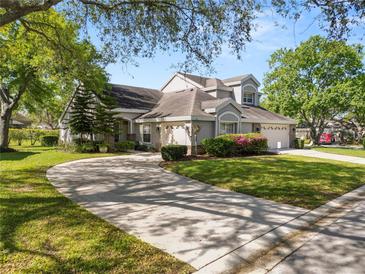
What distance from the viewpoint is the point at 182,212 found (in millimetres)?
6055

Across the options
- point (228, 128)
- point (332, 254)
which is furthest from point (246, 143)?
point (332, 254)

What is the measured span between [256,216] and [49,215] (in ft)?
15.4

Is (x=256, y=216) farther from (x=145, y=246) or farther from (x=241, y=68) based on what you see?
(x=241, y=68)

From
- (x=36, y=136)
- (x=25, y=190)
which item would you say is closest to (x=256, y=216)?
(x=25, y=190)

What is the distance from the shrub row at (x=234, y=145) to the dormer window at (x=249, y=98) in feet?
31.8

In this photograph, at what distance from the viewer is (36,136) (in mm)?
31188

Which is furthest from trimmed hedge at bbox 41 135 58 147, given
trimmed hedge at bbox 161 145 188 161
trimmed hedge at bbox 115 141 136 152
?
trimmed hedge at bbox 161 145 188 161

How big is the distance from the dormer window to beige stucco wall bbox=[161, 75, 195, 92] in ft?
19.8

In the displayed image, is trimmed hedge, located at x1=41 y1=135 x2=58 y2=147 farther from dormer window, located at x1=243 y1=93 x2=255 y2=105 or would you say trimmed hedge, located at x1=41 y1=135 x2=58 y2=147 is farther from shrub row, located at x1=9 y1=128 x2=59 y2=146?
dormer window, located at x1=243 y1=93 x2=255 y2=105

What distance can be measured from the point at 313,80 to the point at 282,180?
2716 cm

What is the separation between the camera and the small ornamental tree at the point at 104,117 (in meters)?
19.7

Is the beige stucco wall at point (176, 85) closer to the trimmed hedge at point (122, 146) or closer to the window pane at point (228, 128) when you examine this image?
the window pane at point (228, 128)

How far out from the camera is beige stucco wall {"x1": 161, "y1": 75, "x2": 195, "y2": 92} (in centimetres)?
2712

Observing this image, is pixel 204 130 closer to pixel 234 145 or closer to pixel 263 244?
pixel 234 145
